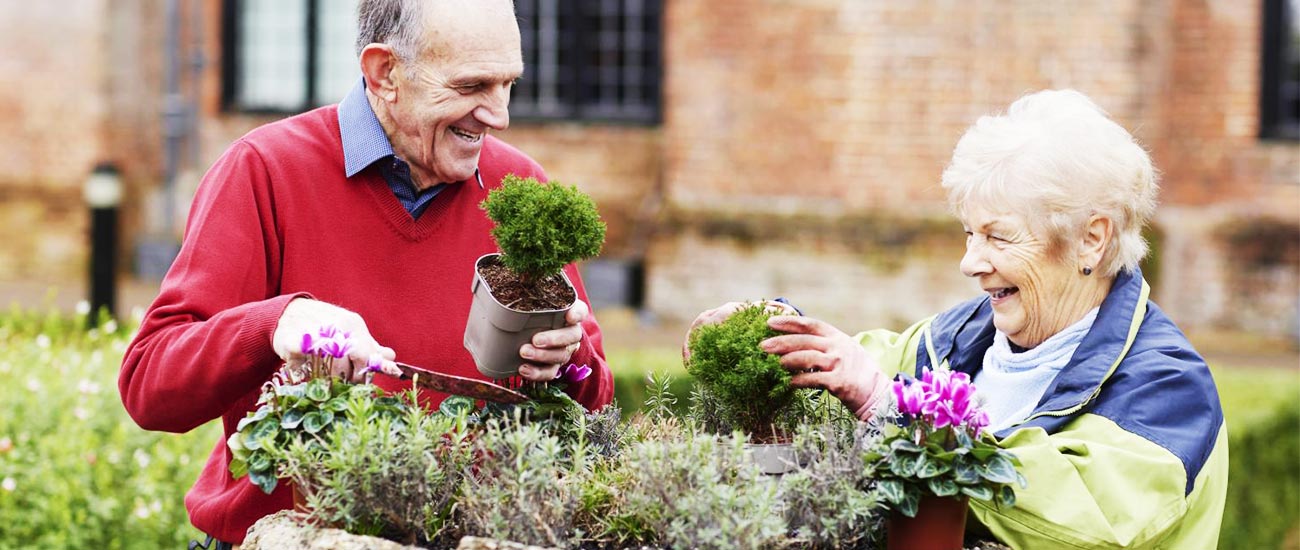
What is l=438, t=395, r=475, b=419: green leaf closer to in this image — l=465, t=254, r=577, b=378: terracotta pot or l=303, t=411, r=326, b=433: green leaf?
l=465, t=254, r=577, b=378: terracotta pot

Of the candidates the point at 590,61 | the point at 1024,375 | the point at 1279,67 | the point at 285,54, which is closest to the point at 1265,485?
the point at 1024,375

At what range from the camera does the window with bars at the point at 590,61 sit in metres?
13.3

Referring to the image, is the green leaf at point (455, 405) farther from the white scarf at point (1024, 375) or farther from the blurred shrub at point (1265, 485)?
the blurred shrub at point (1265, 485)

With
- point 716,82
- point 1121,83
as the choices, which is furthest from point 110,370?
point 1121,83

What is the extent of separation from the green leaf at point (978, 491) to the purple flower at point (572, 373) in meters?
0.81

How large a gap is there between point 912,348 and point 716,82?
29.5ft

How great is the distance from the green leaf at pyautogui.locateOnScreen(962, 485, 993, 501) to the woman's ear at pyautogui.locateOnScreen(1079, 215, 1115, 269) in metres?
0.68

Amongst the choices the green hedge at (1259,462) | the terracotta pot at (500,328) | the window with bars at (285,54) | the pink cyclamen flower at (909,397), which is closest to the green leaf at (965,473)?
the pink cyclamen flower at (909,397)

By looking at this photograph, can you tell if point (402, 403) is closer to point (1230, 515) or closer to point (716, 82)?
point (1230, 515)

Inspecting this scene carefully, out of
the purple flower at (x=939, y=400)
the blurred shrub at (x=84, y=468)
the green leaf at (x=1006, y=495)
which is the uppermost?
the purple flower at (x=939, y=400)

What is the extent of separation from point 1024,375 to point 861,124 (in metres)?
8.88

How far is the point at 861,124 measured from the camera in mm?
11602

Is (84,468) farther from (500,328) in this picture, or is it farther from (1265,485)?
(1265,485)

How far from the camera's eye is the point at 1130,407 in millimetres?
2588
